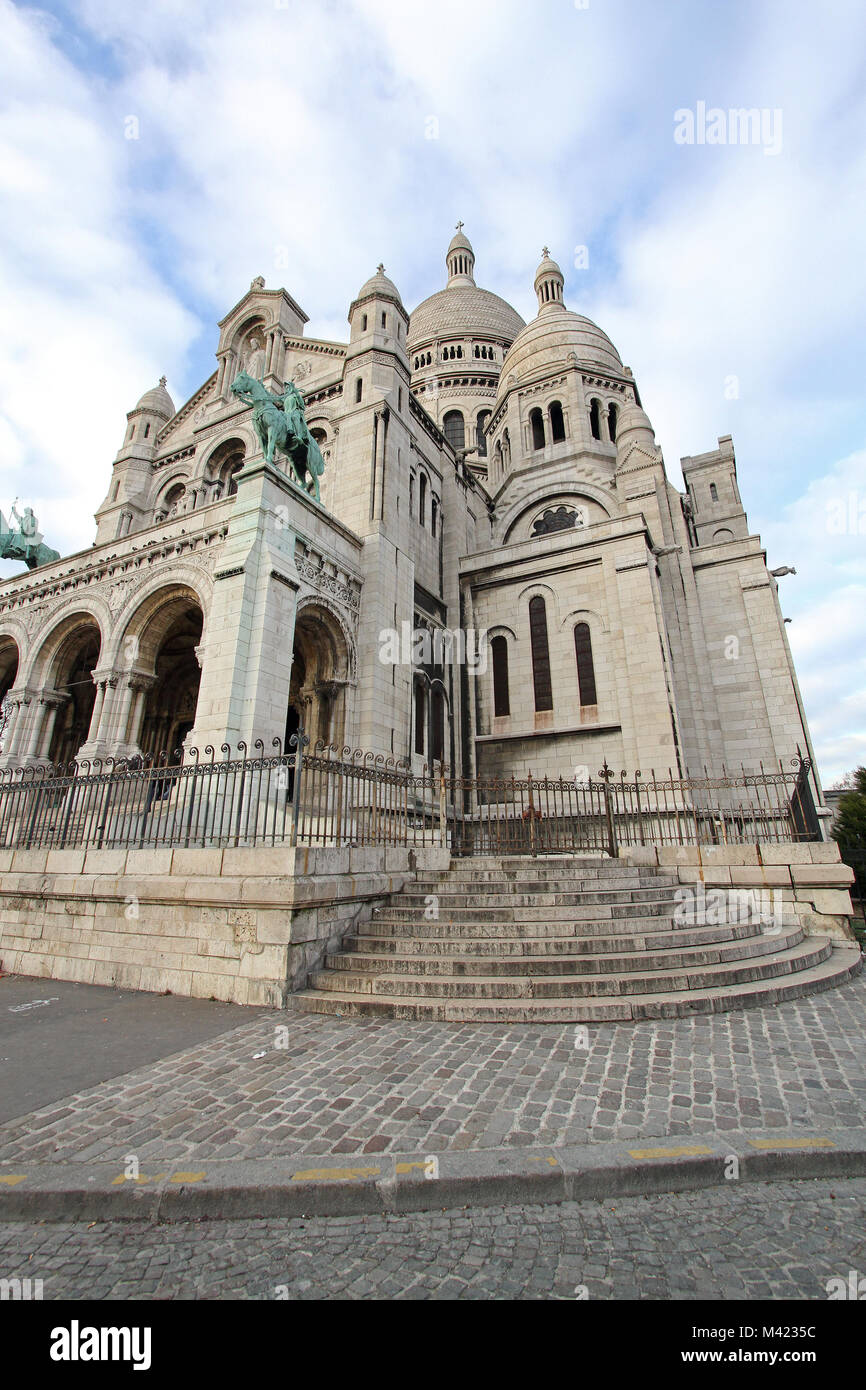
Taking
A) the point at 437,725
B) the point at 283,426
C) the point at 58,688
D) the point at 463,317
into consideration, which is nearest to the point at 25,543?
the point at 58,688

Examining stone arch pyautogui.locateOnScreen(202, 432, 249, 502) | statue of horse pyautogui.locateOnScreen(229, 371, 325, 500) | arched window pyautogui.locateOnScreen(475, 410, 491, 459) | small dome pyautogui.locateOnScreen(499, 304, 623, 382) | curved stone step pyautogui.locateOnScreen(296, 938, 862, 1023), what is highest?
arched window pyautogui.locateOnScreen(475, 410, 491, 459)

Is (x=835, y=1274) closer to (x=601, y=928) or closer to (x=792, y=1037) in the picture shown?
(x=792, y=1037)

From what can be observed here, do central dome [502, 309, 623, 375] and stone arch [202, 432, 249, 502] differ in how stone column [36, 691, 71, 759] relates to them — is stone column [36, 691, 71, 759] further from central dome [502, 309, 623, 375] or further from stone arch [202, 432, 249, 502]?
central dome [502, 309, 623, 375]

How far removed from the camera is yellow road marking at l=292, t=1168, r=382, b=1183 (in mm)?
2977

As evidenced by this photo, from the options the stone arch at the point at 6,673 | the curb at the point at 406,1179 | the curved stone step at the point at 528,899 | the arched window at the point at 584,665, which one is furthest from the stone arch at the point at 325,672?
the curb at the point at 406,1179

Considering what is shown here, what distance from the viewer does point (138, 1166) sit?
3070 mm

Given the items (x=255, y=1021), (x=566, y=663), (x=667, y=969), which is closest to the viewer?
(x=255, y=1021)

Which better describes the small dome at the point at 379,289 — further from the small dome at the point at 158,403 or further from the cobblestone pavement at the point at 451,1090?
the cobblestone pavement at the point at 451,1090

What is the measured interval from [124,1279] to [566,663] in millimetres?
18027

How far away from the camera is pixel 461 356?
42.6 m

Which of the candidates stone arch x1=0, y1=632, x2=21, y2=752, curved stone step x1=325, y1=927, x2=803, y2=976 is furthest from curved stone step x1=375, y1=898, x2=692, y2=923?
stone arch x1=0, y1=632, x2=21, y2=752

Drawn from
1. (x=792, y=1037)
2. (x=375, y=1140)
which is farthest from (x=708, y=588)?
(x=375, y=1140)

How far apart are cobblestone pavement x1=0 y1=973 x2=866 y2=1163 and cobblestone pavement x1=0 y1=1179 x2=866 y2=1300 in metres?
0.44

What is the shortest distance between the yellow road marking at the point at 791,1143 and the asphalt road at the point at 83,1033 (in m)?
4.37
